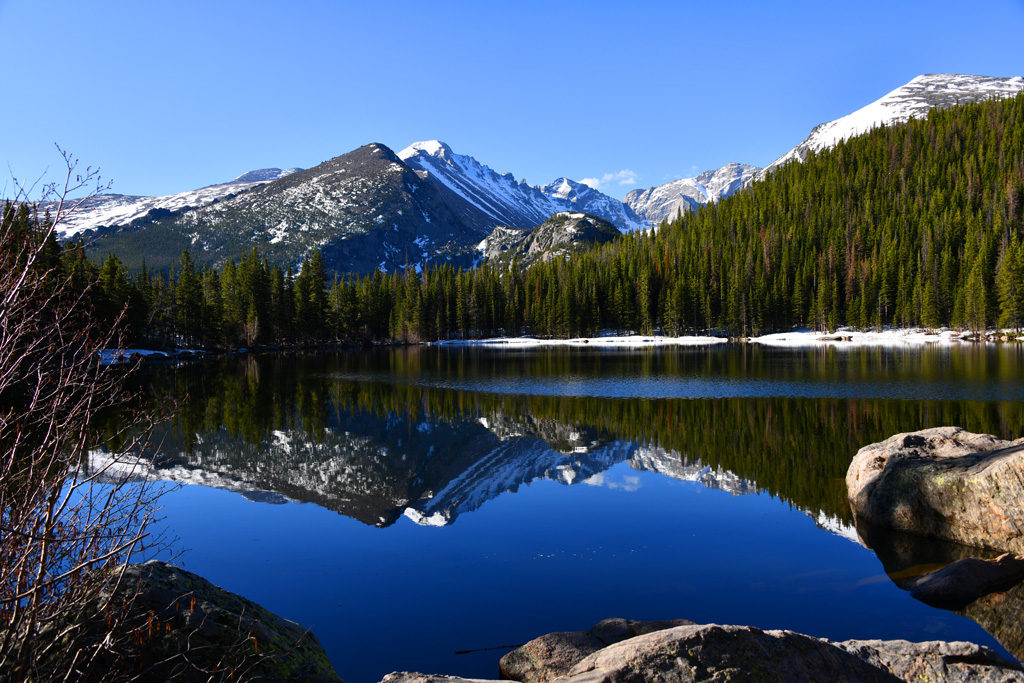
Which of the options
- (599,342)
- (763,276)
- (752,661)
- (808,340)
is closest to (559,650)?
(752,661)

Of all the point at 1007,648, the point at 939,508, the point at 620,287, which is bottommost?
the point at 1007,648

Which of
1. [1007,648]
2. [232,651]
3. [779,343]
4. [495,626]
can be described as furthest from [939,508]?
[779,343]

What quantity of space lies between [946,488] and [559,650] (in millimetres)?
10227

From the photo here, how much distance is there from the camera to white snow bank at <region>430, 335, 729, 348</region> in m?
108

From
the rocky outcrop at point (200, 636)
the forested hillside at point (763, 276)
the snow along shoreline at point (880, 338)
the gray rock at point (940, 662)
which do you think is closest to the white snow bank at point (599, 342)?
→ the forested hillside at point (763, 276)

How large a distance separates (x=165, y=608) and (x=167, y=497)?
520 inches

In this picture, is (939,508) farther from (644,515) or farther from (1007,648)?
(644,515)

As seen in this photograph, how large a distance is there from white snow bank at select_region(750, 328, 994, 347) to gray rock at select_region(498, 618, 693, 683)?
93781mm

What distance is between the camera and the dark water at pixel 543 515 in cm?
947

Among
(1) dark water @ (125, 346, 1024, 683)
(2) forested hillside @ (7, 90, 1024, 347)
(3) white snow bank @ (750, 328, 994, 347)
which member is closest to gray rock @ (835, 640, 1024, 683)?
(1) dark water @ (125, 346, 1024, 683)

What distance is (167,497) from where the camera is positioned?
1719 centimetres

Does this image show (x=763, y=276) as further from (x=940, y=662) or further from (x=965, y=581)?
(x=940, y=662)

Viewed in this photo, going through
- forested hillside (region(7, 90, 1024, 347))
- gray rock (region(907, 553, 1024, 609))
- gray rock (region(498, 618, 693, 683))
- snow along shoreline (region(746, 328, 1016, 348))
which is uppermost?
forested hillside (region(7, 90, 1024, 347))

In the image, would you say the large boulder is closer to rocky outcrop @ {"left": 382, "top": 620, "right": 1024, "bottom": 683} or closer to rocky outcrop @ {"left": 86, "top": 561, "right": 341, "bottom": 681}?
rocky outcrop @ {"left": 382, "top": 620, "right": 1024, "bottom": 683}
